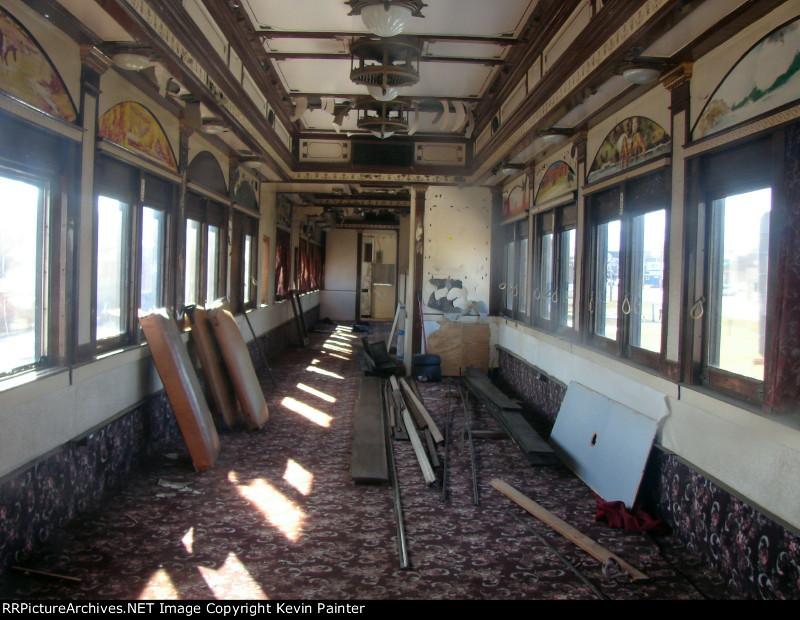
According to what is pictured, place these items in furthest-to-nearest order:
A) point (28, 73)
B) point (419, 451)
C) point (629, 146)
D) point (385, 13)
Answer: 1. point (419, 451)
2. point (629, 146)
3. point (385, 13)
4. point (28, 73)

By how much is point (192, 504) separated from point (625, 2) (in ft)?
12.9

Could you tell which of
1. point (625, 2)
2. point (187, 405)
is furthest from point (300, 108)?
point (625, 2)

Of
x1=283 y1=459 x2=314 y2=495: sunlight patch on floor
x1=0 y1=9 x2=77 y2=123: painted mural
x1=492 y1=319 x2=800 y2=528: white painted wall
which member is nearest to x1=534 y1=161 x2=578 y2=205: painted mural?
x1=492 y1=319 x2=800 y2=528: white painted wall

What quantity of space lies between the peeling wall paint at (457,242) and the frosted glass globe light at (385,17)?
5.29 metres

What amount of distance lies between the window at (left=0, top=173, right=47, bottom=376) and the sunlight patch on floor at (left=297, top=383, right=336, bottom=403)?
4.17 metres

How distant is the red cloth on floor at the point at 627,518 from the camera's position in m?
3.59

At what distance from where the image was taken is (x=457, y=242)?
9.24m

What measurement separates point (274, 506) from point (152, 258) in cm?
261

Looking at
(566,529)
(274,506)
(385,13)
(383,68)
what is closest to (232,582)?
(274,506)

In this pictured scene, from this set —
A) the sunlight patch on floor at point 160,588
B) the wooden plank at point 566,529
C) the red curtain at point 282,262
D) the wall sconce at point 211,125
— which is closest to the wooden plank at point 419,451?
the wooden plank at point 566,529

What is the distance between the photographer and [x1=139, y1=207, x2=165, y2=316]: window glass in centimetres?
511

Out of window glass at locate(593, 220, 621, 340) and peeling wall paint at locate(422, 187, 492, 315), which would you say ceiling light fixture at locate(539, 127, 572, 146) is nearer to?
window glass at locate(593, 220, 621, 340)

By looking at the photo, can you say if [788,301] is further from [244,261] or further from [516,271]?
[244,261]

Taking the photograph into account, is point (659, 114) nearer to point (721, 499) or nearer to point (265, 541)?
point (721, 499)
